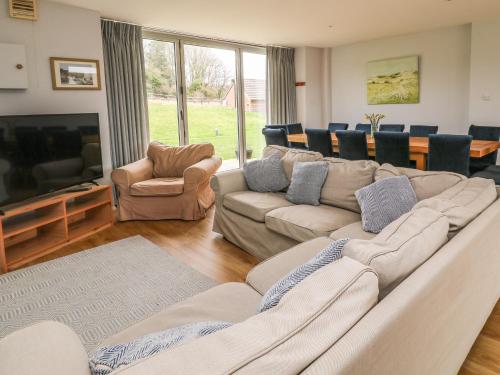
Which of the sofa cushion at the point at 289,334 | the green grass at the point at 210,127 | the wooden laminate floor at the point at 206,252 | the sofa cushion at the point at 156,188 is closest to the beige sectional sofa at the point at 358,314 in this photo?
the sofa cushion at the point at 289,334

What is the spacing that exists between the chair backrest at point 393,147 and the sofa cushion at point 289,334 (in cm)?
305

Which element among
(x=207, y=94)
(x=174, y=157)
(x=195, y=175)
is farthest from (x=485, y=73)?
(x=174, y=157)

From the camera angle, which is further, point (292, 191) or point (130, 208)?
point (130, 208)

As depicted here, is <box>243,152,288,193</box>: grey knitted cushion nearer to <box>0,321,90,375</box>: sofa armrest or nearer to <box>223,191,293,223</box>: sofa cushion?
<box>223,191,293,223</box>: sofa cushion

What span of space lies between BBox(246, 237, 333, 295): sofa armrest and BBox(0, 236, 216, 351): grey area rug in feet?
3.01

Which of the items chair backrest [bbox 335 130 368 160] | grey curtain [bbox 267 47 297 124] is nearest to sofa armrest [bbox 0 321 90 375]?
chair backrest [bbox 335 130 368 160]

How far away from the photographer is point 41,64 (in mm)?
3820

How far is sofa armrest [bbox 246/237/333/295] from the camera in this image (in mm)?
1775

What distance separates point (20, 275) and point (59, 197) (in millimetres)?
860

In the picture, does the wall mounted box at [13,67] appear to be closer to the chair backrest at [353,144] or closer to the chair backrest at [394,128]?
the chair backrest at [353,144]

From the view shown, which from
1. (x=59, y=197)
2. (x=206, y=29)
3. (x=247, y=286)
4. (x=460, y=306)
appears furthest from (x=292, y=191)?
(x=206, y=29)

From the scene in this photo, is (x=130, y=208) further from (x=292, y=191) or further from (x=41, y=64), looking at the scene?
(x=292, y=191)

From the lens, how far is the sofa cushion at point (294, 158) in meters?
3.38

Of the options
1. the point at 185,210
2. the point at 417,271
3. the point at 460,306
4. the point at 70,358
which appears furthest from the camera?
the point at 185,210
